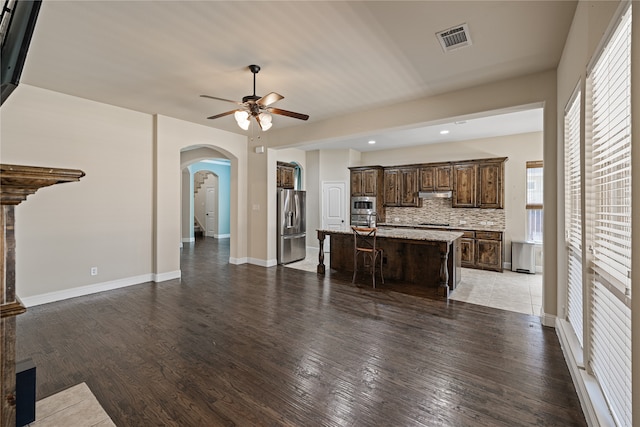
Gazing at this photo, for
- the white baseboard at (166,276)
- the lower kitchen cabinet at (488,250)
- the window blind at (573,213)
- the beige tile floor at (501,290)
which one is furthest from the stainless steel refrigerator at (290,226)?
the window blind at (573,213)

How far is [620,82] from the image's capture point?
4.81ft

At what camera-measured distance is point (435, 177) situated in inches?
269

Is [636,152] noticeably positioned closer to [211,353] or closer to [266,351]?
[266,351]

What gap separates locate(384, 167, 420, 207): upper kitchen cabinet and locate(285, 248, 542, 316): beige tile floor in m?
2.03

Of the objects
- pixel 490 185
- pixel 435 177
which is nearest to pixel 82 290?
pixel 435 177

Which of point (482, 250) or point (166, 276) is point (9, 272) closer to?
point (166, 276)

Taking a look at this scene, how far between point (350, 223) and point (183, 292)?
4623 millimetres

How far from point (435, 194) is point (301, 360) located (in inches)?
211

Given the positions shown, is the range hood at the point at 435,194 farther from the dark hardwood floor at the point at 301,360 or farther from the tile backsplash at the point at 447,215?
the dark hardwood floor at the point at 301,360

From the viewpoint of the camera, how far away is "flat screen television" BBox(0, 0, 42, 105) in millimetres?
981

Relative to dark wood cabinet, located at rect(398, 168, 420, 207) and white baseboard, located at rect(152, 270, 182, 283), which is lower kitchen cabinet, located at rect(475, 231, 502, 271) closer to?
dark wood cabinet, located at rect(398, 168, 420, 207)

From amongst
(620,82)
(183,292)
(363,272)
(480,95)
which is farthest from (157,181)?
(620,82)

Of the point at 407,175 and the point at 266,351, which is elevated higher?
the point at 407,175

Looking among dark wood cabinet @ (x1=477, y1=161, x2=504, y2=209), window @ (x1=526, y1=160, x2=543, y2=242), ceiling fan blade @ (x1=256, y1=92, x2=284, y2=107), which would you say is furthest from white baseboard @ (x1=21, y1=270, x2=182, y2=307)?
window @ (x1=526, y1=160, x2=543, y2=242)
